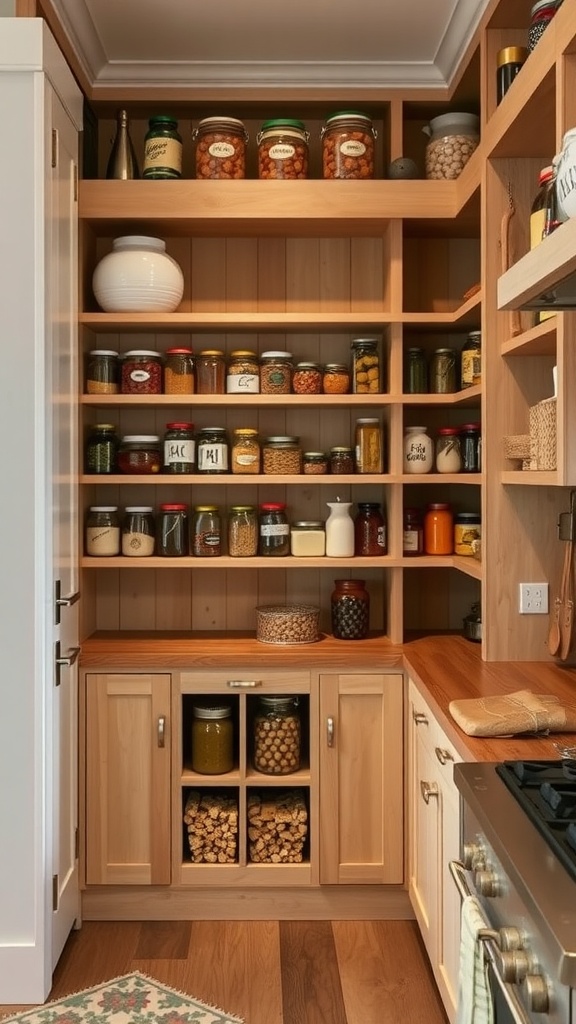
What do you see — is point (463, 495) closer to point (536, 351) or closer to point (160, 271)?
point (536, 351)

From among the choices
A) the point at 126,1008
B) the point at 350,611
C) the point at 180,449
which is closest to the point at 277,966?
the point at 126,1008

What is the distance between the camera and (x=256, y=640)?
3.05m

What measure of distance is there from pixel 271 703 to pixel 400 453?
87 cm

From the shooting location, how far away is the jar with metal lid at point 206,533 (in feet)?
9.79

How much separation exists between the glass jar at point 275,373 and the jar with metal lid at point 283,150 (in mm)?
544

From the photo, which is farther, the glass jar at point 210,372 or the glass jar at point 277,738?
the glass jar at point 210,372

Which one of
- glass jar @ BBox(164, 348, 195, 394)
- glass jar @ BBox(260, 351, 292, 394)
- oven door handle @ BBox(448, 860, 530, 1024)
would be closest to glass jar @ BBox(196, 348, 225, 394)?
glass jar @ BBox(164, 348, 195, 394)

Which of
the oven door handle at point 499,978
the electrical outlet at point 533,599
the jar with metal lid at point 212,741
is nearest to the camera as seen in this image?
the oven door handle at point 499,978

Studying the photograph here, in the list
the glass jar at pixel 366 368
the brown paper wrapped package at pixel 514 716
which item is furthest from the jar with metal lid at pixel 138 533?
the brown paper wrapped package at pixel 514 716

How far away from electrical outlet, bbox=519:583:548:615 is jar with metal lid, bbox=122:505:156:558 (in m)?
1.17

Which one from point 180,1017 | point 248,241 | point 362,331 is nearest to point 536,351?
point 362,331

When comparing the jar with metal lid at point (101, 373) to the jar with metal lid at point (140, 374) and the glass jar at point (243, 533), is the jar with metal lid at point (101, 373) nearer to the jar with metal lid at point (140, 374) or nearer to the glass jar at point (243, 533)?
the jar with metal lid at point (140, 374)

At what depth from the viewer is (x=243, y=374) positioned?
297cm

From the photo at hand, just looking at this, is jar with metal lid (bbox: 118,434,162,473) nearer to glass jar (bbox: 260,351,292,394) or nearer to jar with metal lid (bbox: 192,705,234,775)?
glass jar (bbox: 260,351,292,394)
